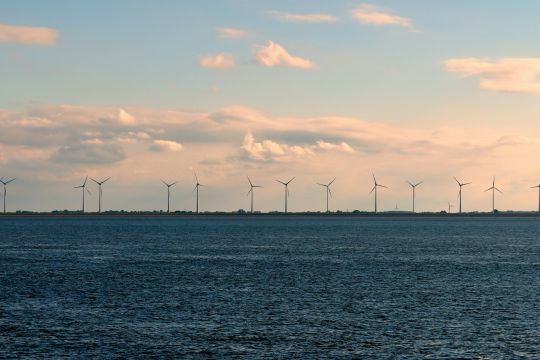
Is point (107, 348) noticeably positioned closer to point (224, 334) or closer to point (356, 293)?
point (224, 334)

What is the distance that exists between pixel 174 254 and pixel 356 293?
7167cm

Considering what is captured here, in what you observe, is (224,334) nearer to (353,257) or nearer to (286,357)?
(286,357)

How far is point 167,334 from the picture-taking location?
60.1 m

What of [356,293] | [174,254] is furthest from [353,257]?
[356,293]

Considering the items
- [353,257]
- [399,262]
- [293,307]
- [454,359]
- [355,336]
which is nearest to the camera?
[454,359]

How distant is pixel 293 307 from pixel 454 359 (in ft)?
80.3

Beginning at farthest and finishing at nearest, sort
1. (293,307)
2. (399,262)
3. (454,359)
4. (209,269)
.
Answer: (399,262) → (209,269) → (293,307) → (454,359)

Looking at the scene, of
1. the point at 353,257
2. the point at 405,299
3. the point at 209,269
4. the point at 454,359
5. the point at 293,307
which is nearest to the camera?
the point at 454,359

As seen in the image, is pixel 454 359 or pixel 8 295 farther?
pixel 8 295

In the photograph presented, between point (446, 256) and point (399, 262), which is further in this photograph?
point (446, 256)

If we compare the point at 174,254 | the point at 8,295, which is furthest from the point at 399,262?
the point at 8,295

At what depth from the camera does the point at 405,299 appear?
8088 cm

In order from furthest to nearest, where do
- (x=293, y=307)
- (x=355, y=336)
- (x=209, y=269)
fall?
(x=209, y=269), (x=293, y=307), (x=355, y=336)

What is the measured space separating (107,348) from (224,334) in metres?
9.23
